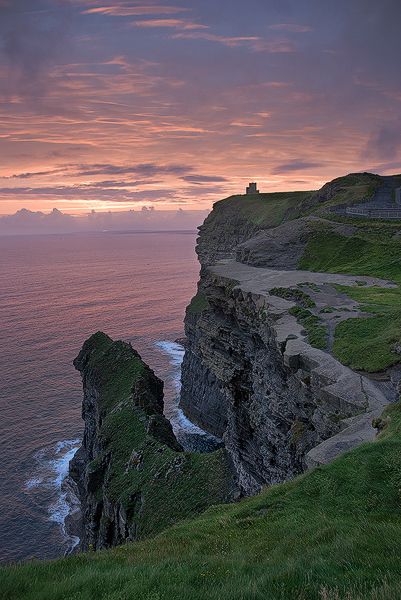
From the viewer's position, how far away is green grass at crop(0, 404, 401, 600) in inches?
312

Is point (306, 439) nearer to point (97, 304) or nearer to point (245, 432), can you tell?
point (245, 432)

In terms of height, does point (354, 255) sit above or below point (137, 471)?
above

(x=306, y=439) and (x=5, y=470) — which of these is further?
(x=5, y=470)

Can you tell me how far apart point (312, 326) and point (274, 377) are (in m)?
3.89

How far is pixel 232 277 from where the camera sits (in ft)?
144

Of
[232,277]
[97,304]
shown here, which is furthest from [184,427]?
[97,304]

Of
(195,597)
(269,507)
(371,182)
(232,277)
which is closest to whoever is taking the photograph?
(195,597)

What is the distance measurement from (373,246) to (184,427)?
38252 mm

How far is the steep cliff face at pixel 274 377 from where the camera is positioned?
Result: 19.2m

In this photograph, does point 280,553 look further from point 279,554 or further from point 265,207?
point 265,207

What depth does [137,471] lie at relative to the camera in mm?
36312

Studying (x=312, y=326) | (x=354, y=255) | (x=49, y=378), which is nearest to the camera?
(x=312, y=326)

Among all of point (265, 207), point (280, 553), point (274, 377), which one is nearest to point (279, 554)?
point (280, 553)

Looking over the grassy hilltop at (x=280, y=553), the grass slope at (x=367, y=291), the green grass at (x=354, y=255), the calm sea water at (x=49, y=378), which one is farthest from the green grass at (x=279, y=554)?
the calm sea water at (x=49, y=378)
